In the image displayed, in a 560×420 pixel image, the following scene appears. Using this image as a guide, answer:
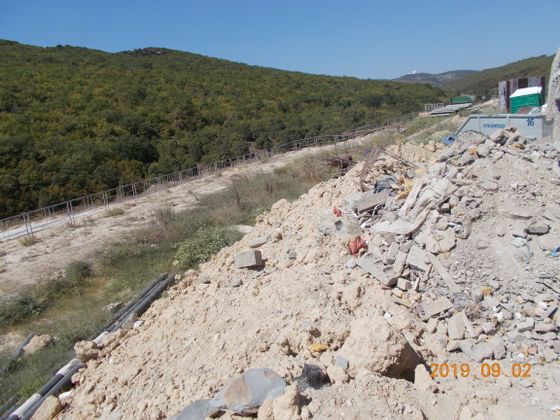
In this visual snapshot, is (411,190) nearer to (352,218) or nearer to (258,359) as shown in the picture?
(352,218)

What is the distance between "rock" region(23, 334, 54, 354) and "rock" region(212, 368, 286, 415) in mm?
4897

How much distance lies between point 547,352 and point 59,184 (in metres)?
24.1

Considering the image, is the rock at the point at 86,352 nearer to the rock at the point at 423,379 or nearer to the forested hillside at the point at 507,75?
the rock at the point at 423,379

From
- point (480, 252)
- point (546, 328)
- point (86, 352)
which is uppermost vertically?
point (480, 252)

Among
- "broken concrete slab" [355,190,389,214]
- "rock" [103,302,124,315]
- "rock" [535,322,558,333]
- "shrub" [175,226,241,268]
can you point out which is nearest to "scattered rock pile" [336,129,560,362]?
"rock" [535,322,558,333]

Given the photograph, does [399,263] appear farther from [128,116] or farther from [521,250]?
[128,116]

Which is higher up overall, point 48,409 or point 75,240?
point 75,240

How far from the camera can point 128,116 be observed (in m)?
32.6

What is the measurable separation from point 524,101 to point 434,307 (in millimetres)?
12924

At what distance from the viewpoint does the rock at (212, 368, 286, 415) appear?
3785 millimetres

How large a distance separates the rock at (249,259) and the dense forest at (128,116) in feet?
58.5

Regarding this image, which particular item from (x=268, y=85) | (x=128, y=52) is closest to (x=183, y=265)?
(x=268, y=85)

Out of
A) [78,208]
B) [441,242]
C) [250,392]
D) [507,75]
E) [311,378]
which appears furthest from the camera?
[507,75]

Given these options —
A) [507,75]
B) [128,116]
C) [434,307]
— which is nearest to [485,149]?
[434,307]
